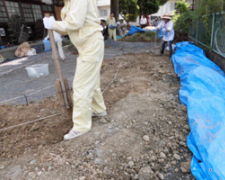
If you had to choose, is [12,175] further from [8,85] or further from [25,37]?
[25,37]

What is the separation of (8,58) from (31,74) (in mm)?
3621

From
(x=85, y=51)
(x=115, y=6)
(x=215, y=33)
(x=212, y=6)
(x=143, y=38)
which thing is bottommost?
(x=143, y=38)

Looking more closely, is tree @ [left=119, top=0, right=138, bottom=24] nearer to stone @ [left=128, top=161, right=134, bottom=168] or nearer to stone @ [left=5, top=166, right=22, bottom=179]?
stone @ [left=128, top=161, right=134, bottom=168]

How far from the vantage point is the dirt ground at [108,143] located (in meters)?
1.65

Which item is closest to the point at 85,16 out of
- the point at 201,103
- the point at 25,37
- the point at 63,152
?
the point at 63,152

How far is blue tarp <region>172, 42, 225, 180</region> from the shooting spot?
4.96 feet

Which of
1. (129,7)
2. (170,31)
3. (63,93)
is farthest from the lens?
(129,7)

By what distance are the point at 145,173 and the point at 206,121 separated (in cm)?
93

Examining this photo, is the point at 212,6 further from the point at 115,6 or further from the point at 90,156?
the point at 115,6

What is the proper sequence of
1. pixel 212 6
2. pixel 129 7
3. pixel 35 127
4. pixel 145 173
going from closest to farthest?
pixel 145 173, pixel 35 127, pixel 212 6, pixel 129 7

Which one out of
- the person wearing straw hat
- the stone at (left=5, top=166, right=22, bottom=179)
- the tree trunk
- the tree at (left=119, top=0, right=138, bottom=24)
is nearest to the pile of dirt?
the tree trunk

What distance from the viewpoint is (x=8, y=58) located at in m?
7.16

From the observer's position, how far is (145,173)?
5.21 ft

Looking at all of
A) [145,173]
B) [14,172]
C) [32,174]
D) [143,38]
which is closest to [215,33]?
[145,173]
